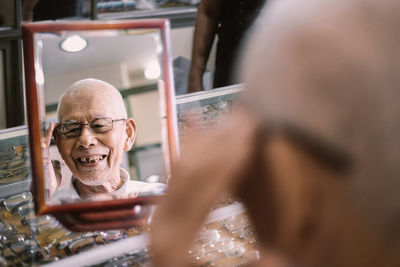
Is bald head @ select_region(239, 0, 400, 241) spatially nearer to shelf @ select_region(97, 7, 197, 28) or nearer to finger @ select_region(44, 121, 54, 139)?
finger @ select_region(44, 121, 54, 139)

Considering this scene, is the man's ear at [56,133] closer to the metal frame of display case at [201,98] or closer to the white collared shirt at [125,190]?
Answer: the white collared shirt at [125,190]

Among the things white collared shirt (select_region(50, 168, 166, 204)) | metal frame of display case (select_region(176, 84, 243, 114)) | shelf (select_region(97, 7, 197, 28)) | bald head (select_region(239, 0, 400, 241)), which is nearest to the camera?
bald head (select_region(239, 0, 400, 241))

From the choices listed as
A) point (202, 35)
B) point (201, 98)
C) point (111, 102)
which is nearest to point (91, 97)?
point (111, 102)

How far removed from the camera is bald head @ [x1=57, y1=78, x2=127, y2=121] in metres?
0.42

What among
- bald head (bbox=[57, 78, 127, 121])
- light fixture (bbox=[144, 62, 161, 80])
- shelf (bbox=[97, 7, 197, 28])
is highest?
shelf (bbox=[97, 7, 197, 28])

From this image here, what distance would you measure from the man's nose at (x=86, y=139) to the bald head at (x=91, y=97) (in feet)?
0.09

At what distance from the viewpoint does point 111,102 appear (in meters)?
0.43

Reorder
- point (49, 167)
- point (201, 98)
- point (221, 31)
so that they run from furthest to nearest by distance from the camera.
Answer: point (221, 31) → point (201, 98) → point (49, 167)

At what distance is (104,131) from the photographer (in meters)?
0.41

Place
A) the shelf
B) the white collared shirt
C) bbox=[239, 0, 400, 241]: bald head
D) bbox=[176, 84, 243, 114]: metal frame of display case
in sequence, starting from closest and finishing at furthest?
1. bbox=[239, 0, 400, 241]: bald head
2. the white collared shirt
3. bbox=[176, 84, 243, 114]: metal frame of display case
4. the shelf

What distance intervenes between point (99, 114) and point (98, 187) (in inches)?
3.1

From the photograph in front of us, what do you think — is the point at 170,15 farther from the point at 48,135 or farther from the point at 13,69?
the point at 48,135

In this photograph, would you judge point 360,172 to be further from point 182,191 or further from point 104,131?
point 104,131

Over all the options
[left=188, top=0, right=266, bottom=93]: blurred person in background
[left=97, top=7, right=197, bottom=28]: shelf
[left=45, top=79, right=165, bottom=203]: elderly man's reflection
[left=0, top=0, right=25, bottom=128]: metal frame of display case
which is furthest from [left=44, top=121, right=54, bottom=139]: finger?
[left=97, top=7, right=197, bottom=28]: shelf
